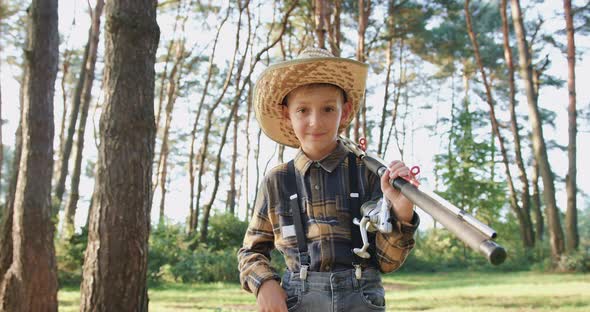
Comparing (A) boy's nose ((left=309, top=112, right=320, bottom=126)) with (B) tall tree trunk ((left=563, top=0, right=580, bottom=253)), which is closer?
(A) boy's nose ((left=309, top=112, right=320, bottom=126))

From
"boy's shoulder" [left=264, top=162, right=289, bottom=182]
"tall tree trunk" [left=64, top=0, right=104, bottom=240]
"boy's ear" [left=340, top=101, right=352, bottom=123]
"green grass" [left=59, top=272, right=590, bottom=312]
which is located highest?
"tall tree trunk" [left=64, top=0, right=104, bottom=240]

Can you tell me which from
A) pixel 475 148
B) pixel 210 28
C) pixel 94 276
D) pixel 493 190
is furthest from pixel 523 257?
pixel 94 276

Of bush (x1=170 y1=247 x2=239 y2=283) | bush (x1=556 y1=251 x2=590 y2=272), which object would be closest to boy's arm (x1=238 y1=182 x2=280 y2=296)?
bush (x1=170 y1=247 x2=239 y2=283)

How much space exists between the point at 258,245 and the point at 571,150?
16482 mm

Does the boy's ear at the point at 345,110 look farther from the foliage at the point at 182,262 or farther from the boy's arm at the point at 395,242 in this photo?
the foliage at the point at 182,262

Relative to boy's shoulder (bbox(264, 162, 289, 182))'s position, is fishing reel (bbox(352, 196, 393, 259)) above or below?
below

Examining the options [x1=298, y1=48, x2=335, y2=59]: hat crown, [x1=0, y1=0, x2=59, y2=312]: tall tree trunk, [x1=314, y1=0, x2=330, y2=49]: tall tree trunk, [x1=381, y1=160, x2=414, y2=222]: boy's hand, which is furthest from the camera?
[x1=314, y1=0, x2=330, y2=49]: tall tree trunk

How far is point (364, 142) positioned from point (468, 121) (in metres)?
20.3

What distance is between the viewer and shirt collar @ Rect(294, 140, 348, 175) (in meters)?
2.28

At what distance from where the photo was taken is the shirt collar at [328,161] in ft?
7.47

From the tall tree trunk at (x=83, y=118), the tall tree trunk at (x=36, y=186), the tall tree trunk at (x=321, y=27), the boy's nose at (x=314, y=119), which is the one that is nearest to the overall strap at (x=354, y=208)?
the boy's nose at (x=314, y=119)

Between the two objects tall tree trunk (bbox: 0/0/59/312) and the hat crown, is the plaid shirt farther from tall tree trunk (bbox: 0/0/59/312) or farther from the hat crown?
tall tree trunk (bbox: 0/0/59/312)

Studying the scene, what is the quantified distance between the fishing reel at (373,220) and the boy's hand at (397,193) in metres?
0.04

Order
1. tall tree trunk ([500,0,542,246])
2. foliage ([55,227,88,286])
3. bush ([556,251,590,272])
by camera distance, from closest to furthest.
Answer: foliage ([55,227,88,286])
bush ([556,251,590,272])
tall tree trunk ([500,0,542,246])
